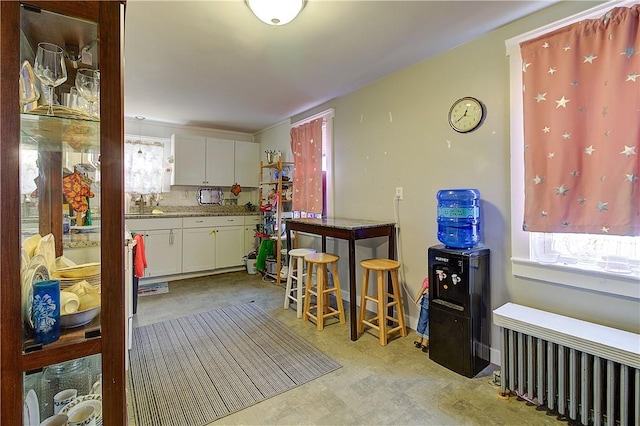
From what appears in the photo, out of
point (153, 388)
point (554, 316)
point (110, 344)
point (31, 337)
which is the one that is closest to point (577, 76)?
point (554, 316)

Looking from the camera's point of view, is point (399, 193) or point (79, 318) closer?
point (79, 318)

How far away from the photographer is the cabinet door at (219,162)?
479cm

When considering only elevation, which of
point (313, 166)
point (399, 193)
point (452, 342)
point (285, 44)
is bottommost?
point (452, 342)

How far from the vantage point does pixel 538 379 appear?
64.9 inches

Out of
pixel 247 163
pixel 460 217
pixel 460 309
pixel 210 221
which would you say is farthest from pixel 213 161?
pixel 460 309

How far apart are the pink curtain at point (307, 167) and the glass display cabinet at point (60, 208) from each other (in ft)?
9.45

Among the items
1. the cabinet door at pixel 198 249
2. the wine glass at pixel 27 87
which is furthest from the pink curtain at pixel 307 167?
the wine glass at pixel 27 87

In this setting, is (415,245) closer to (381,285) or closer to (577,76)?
(381,285)

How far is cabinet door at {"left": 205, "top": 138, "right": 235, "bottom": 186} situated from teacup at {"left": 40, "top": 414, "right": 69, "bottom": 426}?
416 cm

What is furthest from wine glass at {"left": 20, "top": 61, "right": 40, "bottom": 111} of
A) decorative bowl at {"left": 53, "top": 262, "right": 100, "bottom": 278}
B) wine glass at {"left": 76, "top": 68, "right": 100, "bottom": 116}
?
decorative bowl at {"left": 53, "top": 262, "right": 100, "bottom": 278}

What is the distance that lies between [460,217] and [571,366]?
3.31 feet

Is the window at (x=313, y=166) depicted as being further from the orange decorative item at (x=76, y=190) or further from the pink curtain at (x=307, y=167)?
the orange decorative item at (x=76, y=190)

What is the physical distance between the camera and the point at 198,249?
14.8ft

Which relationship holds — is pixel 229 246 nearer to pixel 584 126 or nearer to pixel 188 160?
pixel 188 160
